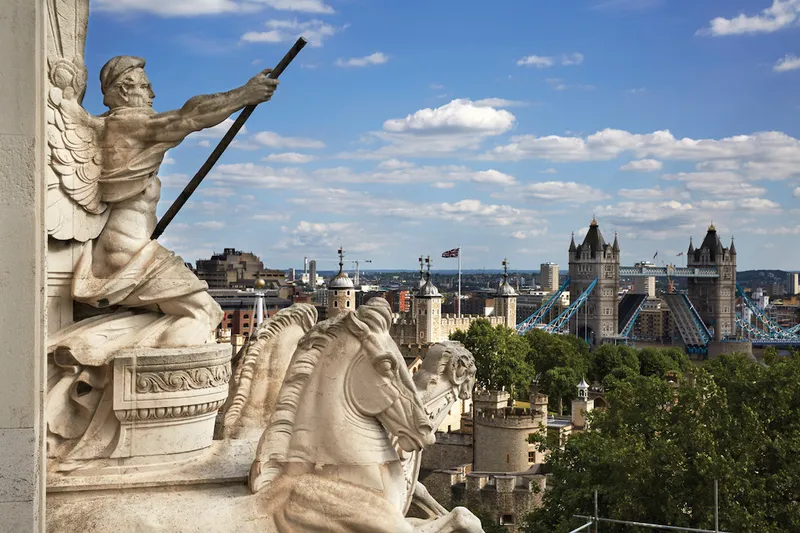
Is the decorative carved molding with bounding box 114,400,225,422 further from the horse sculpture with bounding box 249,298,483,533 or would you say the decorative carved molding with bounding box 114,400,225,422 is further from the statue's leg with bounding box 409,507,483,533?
the statue's leg with bounding box 409,507,483,533

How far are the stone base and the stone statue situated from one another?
293 mm

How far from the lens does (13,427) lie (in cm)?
675

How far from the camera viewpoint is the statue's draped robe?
7.81 meters

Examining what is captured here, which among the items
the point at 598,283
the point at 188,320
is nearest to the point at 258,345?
the point at 188,320

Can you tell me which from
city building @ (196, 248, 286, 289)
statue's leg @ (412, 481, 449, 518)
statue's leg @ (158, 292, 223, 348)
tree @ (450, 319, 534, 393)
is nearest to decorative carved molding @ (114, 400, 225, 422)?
statue's leg @ (158, 292, 223, 348)

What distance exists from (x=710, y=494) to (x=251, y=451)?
14.8 m

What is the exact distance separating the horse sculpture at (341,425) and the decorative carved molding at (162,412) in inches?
27.1

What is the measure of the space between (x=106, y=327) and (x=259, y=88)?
2.24m

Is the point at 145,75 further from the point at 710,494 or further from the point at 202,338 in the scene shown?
the point at 710,494

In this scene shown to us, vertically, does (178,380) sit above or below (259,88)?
below

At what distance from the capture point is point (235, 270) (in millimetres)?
117375

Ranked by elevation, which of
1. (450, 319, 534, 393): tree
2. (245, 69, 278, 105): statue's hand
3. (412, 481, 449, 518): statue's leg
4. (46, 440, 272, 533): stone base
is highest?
(245, 69, 278, 105): statue's hand

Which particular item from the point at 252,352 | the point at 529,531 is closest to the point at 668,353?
the point at 529,531

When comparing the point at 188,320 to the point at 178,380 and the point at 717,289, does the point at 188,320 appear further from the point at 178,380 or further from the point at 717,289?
the point at 717,289
